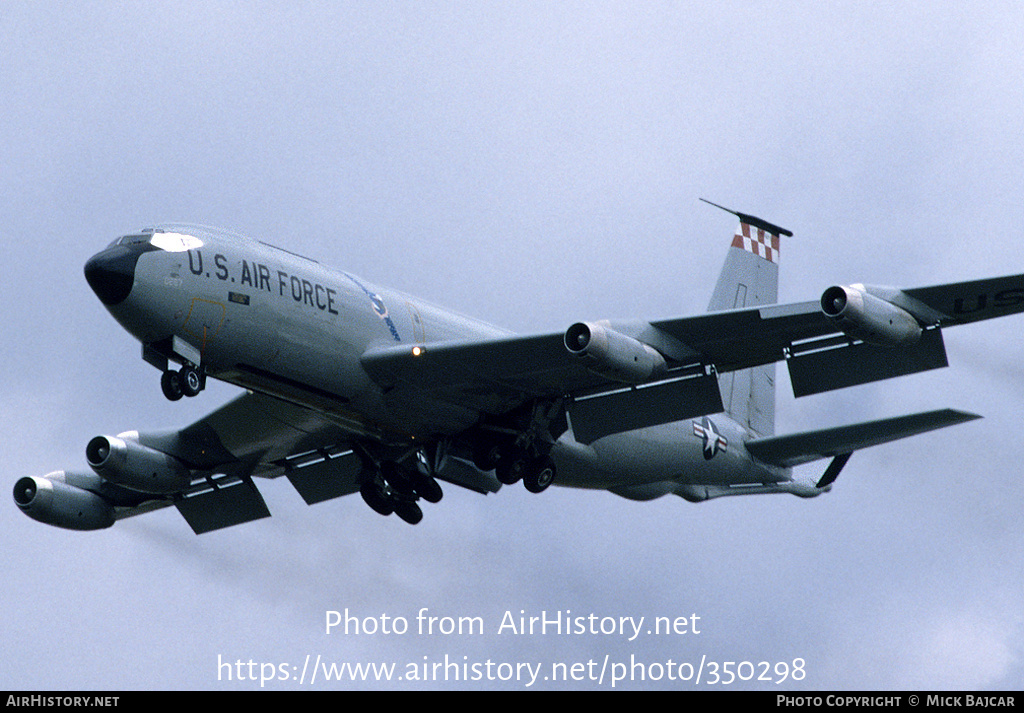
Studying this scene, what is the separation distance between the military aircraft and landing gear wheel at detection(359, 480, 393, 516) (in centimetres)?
4

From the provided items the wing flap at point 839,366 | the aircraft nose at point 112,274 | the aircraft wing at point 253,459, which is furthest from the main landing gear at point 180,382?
the wing flap at point 839,366

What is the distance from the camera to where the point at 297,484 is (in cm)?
4616

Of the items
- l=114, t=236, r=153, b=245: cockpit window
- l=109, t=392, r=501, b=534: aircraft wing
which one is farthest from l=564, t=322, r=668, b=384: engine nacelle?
l=114, t=236, r=153, b=245: cockpit window

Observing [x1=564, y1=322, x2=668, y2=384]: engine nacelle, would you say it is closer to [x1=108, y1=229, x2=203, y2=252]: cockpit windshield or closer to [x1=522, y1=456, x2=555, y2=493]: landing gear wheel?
[x1=522, y1=456, x2=555, y2=493]: landing gear wheel

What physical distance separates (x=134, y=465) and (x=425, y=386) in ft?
30.8

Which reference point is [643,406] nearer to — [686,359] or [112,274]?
[686,359]

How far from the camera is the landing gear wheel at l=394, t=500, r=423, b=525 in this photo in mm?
44000

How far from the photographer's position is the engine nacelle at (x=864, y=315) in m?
34.8

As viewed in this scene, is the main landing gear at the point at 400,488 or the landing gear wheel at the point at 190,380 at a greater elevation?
the landing gear wheel at the point at 190,380

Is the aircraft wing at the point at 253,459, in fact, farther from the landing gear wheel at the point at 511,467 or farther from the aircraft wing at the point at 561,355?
the aircraft wing at the point at 561,355

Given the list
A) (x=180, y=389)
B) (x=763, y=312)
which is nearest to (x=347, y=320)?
(x=180, y=389)

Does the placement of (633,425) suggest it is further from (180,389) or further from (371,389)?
(180,389)

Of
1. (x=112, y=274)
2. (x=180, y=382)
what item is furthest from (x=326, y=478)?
(x=112, y=274)

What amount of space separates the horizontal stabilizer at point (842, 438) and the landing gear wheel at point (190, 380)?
56.3ft
